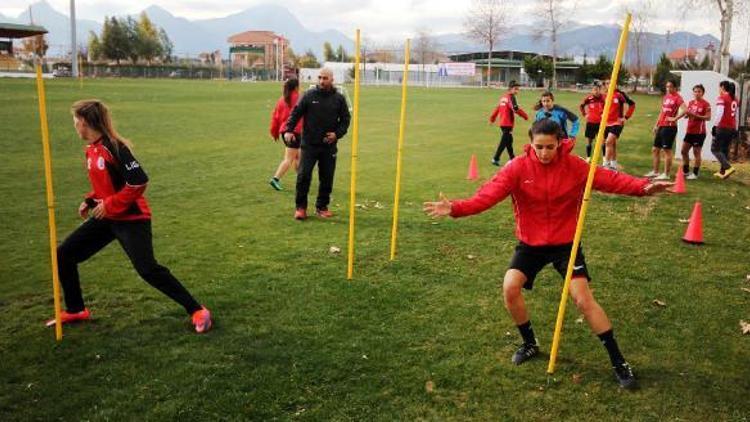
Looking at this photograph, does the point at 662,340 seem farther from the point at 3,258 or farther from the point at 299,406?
the point at 3,258

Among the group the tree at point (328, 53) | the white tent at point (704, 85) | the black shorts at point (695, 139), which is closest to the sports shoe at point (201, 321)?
the black shorts at point (695, 139)

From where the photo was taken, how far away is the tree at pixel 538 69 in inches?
3356

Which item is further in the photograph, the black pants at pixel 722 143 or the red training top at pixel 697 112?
the black pants at pixel 722 143

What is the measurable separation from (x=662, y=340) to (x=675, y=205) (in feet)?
22.2

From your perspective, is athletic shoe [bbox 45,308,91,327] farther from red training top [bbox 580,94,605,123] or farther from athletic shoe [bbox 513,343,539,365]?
red training top [bbox 580,94,605,123]

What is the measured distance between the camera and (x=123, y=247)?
5.29 meters

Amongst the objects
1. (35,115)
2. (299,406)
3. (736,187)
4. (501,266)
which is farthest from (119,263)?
(35,115)

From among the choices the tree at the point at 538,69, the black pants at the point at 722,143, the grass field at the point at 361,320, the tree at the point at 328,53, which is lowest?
the grass field at the point at 361,320

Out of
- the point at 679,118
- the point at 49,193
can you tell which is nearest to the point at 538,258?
the point at 49,193

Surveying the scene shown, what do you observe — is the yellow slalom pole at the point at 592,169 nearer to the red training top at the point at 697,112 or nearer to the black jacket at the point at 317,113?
the black jacket at the point at 317,113

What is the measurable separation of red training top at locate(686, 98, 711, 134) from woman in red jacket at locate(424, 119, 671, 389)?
10405 mm

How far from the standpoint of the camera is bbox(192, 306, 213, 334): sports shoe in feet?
18.1

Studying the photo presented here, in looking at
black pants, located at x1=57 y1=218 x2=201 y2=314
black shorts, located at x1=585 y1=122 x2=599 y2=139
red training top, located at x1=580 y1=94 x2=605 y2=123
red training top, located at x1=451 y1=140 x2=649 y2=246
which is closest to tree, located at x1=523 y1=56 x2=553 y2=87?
black shorts, located at x1=585 y1=122 x2=599 y2=139

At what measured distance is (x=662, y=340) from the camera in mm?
5516
